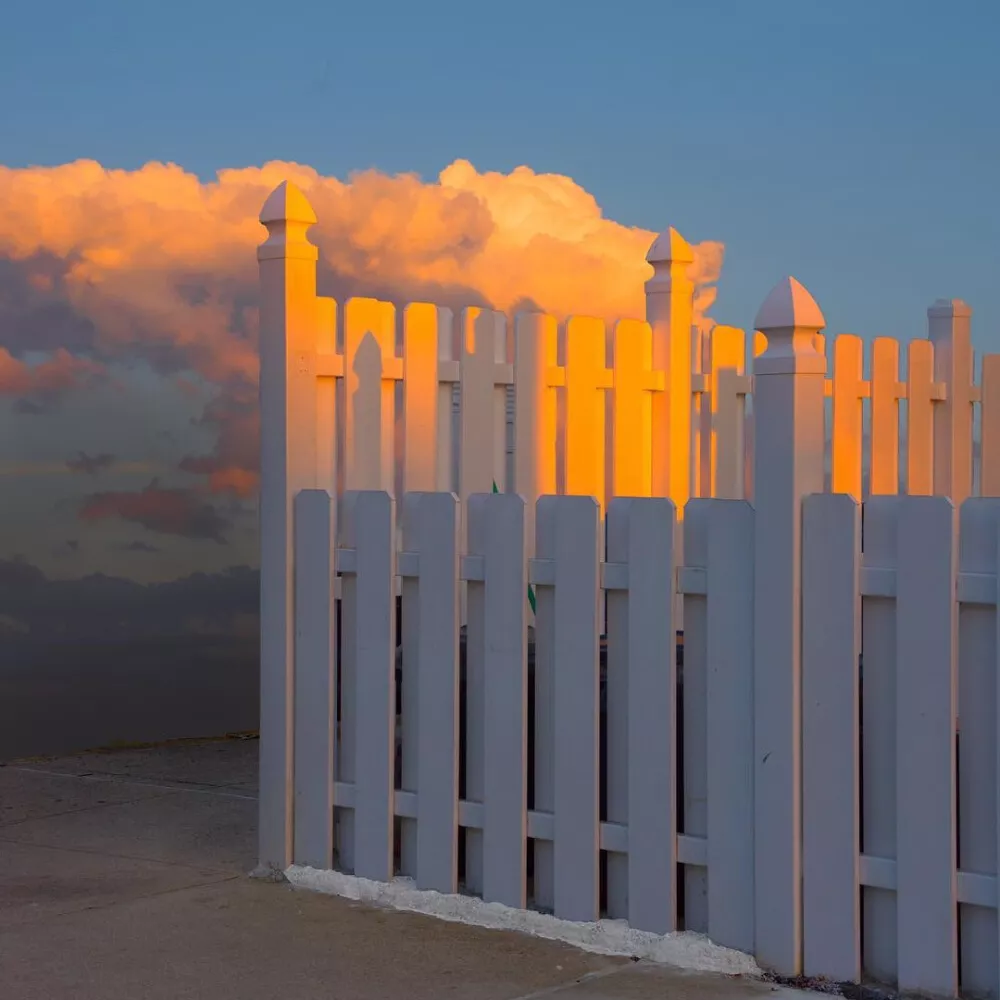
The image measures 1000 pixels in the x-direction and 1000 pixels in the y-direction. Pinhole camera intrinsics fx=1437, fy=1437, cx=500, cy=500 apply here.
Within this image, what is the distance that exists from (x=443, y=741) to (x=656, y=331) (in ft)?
9.75

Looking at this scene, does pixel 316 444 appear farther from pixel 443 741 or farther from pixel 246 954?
pixel 246 954

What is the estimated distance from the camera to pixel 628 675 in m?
4.59

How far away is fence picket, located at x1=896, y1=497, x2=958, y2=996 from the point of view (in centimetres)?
398

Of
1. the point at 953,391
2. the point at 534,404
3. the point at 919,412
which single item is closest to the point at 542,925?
the point at 534,404

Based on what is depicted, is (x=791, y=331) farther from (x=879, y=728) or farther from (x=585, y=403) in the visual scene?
(x=585, y=403)

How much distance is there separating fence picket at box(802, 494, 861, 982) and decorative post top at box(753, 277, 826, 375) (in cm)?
40

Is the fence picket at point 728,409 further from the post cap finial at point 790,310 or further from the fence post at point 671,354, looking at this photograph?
the post cap finial at point 790,310

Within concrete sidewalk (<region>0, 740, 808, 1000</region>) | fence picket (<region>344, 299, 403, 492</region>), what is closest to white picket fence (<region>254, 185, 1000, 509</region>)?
fence picket (<region>344, 299, 403, 492</region>)

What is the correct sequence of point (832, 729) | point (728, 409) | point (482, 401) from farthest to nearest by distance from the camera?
point (728, 409), point (482, 401), point (832, 729)

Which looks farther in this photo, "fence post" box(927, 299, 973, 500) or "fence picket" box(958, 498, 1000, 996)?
"fence post" box(927, 299, 973, 500)

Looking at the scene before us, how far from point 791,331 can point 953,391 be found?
4.50 m

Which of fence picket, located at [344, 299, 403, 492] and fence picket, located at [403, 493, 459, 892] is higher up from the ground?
fence picket, located at [344, 299, 403, 492]

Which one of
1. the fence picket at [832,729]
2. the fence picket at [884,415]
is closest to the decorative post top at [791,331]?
the fence picket at [832,729]

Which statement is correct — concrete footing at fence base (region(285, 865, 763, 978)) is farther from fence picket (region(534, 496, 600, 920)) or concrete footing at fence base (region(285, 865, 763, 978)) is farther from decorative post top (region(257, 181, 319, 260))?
decorative post top (region(257, 181, 319, 260))
